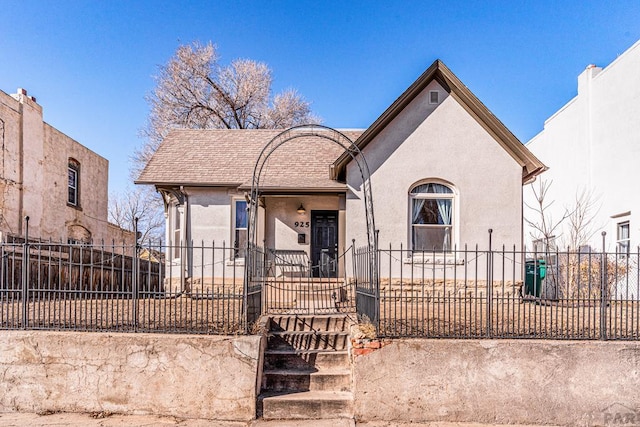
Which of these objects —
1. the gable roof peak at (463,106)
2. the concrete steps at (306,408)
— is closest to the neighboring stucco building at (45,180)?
the gable roof peak at (463,106)

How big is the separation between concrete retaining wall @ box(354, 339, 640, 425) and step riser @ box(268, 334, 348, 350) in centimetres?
106

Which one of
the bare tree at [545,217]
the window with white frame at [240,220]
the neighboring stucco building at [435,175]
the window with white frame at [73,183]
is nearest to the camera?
the neighboring stucco building at [435,175]

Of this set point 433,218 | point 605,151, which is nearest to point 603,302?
point 433,218

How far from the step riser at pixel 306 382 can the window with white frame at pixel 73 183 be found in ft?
56.7

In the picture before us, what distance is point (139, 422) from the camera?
6.17 metres

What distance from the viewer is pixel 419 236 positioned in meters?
11.6

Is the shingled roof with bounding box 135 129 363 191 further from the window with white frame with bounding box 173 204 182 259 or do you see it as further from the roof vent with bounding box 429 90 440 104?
the roof vent with bounding box 429 90 440 104

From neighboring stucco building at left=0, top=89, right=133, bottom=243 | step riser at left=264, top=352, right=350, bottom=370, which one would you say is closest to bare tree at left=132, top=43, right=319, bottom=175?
neighboring stucco building at left=0, top=89, right=133, bottom=243

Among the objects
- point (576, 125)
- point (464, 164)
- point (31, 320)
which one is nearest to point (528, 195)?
point (576, 125)

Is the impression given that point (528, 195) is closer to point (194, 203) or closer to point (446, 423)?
point (194, 203)

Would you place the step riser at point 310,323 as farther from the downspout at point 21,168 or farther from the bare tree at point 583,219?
the downspout at point 21,168

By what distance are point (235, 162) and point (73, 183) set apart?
11.2 metres

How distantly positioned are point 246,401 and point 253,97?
77.7 ft

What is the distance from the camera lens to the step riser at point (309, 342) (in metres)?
7.35
